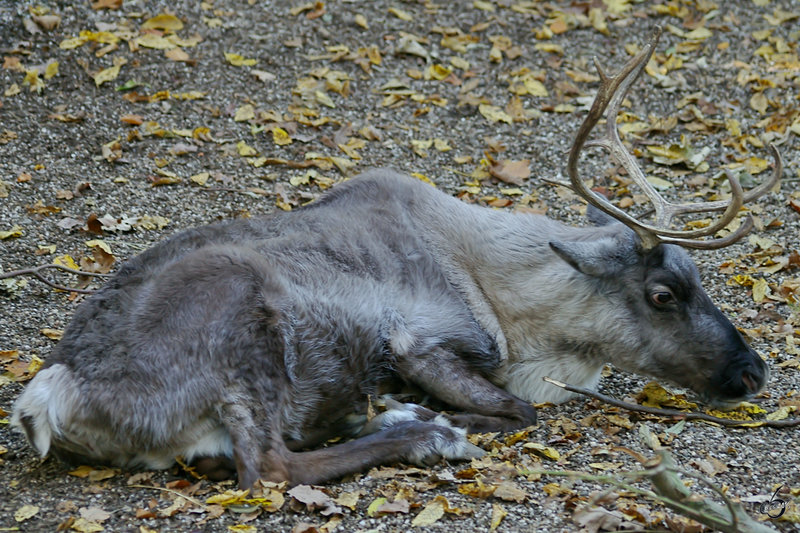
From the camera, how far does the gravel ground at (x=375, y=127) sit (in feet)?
15.3

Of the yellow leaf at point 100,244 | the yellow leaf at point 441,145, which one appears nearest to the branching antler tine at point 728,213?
the yellow leaf at point 441,145

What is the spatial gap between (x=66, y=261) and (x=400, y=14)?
178 inches

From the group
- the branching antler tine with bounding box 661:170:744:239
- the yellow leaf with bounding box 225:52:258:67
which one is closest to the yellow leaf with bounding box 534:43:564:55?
the yellow leaf with bounding box 225:52:258:67

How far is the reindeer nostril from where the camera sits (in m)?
5.00

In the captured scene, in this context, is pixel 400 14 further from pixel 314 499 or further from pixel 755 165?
pixel 314 499

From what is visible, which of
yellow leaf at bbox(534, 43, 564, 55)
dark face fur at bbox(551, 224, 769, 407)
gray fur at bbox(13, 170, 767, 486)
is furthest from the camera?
yellow leaf at bbox(534, 43, 564, 55)

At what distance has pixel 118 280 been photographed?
4.71m

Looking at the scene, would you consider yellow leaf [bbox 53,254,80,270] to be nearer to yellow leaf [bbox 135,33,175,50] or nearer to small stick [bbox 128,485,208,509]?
small stick [bbox 128,485,208,509]

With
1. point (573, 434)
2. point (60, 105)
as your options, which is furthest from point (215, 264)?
point (60, 105)

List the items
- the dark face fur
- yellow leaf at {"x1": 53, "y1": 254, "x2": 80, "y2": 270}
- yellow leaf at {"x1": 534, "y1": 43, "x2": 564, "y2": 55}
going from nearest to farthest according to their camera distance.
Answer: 1. the dark face fur
2. yellow leaf at {"x1": 53, "y1": 254, "x2": 80, "y2": 270}
3. yellow leaf at {"x1": 534, "y1": 43, "x2": 564, "y2": 55}

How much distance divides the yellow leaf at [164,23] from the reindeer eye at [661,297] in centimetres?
533

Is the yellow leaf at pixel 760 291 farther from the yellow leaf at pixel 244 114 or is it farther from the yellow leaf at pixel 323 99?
the yellow leaf at pixel 244 114

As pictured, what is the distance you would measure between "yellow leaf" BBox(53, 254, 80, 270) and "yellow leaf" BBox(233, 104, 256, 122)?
2.20 metres

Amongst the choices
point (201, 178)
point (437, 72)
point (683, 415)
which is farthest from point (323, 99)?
point (683, 415)
